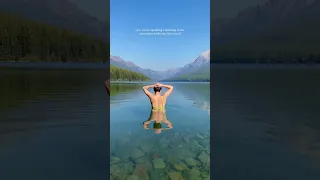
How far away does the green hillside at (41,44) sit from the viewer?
51844 mm

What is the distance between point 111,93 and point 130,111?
0.41 metres

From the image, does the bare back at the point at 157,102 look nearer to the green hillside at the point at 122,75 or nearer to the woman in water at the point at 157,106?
the woman in water at the point at 157,106

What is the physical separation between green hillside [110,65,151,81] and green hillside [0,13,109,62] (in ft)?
156

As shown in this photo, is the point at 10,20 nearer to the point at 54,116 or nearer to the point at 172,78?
the point at 54,116

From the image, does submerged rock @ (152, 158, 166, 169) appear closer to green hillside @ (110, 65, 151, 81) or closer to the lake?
the lake

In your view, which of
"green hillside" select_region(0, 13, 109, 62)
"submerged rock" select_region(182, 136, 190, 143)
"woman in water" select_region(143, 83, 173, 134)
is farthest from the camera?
"green hillside" select_region(0, 13, 109, 62)

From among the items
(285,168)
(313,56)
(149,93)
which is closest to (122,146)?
(149,93)

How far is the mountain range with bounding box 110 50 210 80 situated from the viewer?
12.9 feet

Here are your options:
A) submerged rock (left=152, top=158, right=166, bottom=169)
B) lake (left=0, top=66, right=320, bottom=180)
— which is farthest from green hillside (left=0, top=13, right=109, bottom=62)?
submerged rock (left=152, top=158, right=166, bottom=169)

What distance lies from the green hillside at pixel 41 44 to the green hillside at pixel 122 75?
47.4m

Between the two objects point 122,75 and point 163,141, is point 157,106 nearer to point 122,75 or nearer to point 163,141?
point 163,141

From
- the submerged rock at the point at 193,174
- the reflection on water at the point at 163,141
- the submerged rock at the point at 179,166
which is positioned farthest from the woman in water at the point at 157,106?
the submerged rock at the point at 193,174

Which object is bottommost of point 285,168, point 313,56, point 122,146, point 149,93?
point 285,168

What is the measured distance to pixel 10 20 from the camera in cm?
5912
